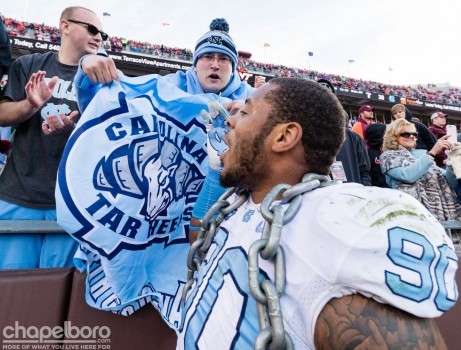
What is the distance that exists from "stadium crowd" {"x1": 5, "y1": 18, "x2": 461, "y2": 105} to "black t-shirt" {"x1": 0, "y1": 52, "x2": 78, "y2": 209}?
50.4ft

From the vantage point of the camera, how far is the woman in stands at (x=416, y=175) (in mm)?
2904

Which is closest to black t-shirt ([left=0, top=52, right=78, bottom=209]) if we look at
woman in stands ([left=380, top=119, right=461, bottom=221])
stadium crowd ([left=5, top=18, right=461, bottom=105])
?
woman in stands ([left=380, top=119, right=461, bottom=221])

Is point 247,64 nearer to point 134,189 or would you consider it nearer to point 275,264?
point 134,189

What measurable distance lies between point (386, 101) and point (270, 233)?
28531 millimetres

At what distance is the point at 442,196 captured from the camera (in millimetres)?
3070

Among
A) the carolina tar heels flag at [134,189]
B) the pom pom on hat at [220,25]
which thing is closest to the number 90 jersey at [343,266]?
the carolina tar heels flag at [134,189]

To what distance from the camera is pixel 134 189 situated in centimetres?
137

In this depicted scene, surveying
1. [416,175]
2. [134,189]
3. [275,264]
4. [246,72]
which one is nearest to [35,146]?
[134,189]

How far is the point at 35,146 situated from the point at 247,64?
25.8 meters

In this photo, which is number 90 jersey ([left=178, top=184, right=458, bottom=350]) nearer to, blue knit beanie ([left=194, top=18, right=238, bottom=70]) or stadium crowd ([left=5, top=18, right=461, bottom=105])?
blue knit beanie ([left=194, top=18, right=238, bottom=70])

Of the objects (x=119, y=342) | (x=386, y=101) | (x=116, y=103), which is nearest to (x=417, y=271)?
(x=116, y=103)

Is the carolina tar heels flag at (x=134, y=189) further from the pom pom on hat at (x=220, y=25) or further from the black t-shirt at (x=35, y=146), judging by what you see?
the pom pom on hat at (x=220, y=25)

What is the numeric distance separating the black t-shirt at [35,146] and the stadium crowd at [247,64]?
15349mm

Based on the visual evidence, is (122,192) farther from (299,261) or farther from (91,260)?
(299,261)
